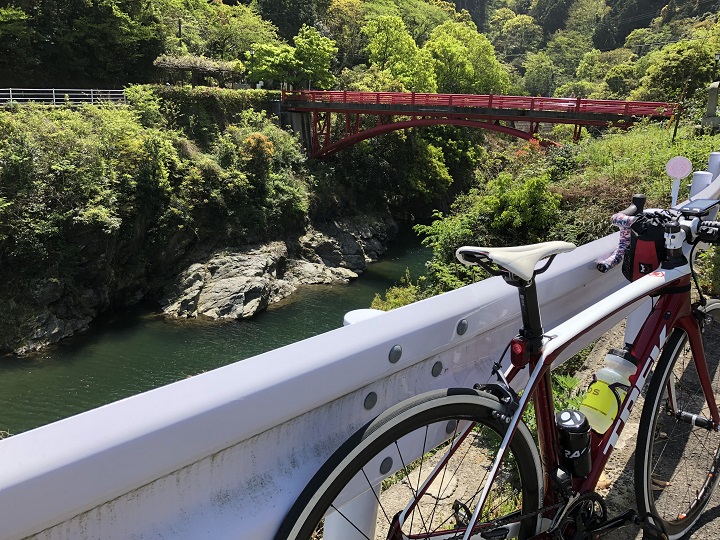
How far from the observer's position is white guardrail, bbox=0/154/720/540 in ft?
2.40

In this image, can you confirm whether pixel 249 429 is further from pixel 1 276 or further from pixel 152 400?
pixel 1 276

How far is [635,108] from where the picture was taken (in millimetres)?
14828

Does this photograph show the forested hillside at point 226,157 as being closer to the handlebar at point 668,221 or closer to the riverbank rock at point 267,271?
the riverbank rock at point 267,271

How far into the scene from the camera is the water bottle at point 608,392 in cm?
175

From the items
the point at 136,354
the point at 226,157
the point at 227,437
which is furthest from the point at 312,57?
the point at 227,437

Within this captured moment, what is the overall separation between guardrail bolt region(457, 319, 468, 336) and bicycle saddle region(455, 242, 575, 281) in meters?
0.16

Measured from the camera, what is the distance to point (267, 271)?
57.7 ft

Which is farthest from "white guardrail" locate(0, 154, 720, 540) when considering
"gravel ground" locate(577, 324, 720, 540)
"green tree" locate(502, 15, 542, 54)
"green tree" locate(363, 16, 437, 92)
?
"green tree" locate(502, 15, 542, 54)

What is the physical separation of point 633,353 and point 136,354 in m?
13.4

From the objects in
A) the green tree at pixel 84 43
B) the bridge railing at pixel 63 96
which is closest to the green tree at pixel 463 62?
the green tree at pixel 84 43

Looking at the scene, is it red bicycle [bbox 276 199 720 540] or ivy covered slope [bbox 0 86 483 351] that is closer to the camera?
red bicycle [bbox 276 199 720 540]

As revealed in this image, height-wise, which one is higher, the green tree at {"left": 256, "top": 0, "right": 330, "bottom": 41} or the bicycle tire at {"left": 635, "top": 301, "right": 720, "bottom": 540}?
the green tree at {"left": 256, "top": 0, "right": 330, "bottom": 41}

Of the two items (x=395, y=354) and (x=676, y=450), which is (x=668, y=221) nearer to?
(x=676, y=450)

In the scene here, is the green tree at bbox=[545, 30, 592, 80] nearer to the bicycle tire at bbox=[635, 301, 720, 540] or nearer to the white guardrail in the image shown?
the bicycle tire at bbox=[635, 301, 720, 540]
